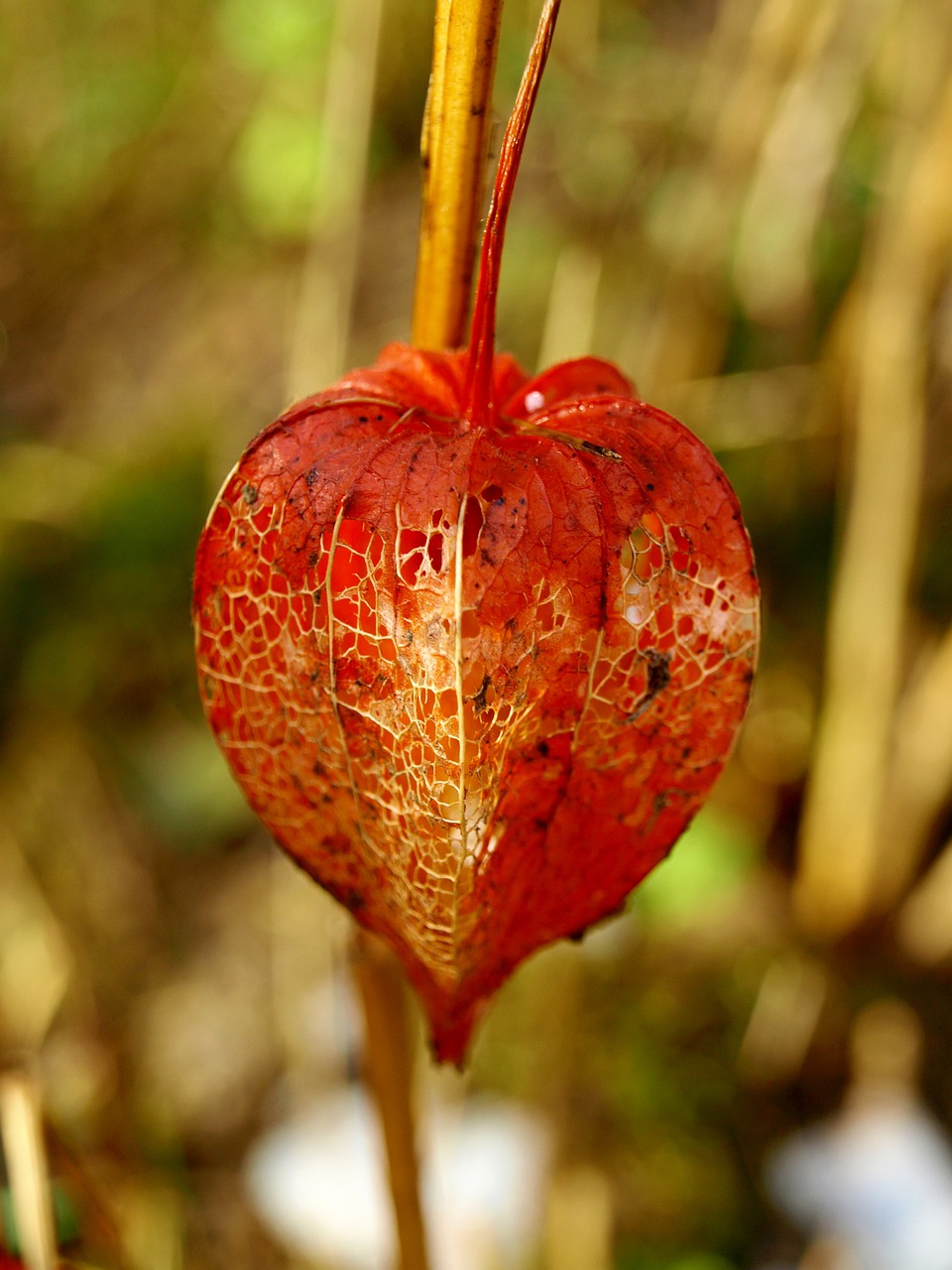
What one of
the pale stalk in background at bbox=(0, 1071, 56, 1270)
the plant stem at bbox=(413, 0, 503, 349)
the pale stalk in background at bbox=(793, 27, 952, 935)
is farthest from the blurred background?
the plant stem at bbox=(413, 0, 503, 349)

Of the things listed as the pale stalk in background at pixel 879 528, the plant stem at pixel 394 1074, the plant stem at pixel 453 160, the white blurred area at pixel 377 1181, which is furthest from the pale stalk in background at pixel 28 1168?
the pale stalk in background at pixel 879 528

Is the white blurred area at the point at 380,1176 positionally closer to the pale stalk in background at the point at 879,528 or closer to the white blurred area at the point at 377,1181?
the white blurred area at the point at 377,1181

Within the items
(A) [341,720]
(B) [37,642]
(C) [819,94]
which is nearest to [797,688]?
(C) [819,94]

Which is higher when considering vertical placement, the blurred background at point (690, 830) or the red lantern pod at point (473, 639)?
the red lantern pod at point (473, 639)

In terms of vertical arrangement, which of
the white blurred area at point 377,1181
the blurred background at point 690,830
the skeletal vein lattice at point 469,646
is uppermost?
the skeletal vein lattice at point 469,646

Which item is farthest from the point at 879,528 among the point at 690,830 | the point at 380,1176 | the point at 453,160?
the point at 453,160

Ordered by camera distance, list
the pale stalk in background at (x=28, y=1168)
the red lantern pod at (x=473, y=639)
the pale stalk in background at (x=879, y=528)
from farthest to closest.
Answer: the pale stalk in background at (x=879, y=528) → the pale stalk in background at (x=28, y=1168) → the red lantern pod at (x=473, y=639)

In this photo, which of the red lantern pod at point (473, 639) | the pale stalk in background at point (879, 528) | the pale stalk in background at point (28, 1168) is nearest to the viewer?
the red lantern pod at point (473, 639)
